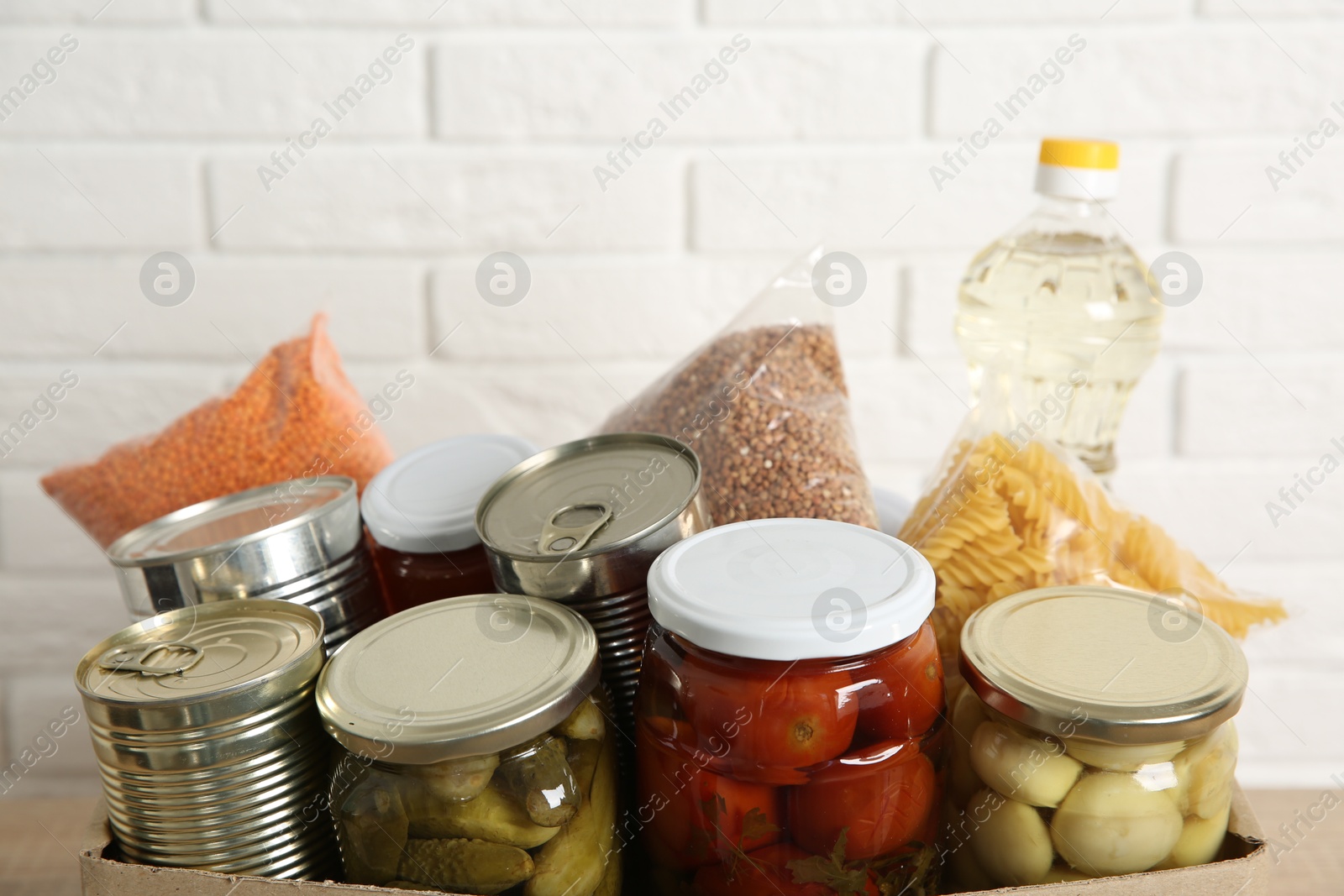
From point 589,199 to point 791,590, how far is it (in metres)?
0.61

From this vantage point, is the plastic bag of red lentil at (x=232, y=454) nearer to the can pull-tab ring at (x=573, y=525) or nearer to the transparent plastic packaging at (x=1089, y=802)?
the can pull-tab ring at (x=573, y=525)

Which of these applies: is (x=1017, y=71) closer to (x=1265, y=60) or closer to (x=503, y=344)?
(x=1265, y=60)

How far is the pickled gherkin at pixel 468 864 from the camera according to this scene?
1.65 ft

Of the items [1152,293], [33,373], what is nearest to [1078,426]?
[1152,293]

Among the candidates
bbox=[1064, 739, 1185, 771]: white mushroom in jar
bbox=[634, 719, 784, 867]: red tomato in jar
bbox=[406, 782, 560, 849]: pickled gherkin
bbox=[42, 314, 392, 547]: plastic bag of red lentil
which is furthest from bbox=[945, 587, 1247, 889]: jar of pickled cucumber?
bbox=[42, 314, 392, 547]: plastic bag of red lentil

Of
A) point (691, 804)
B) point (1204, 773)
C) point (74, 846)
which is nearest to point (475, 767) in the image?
point (691, 804)

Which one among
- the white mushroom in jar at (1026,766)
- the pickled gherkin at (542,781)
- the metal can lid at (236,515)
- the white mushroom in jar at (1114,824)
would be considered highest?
the metal can lid at (236,515)

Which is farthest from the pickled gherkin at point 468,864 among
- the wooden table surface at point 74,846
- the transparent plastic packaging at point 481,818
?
the wooden table surface at point 74,846

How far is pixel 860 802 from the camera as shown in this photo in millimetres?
508

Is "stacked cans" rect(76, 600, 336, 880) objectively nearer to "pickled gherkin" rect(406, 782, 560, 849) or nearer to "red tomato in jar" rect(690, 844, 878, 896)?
"pickled gherkin" rect(406, 782, 560, 849)

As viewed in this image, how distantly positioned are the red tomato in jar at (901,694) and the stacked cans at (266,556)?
0.33 meters

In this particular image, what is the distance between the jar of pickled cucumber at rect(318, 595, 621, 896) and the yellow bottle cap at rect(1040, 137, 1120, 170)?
51 centimetres

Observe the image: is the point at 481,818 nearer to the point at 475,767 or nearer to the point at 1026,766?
the point at 475,767

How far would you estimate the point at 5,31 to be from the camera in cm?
96
